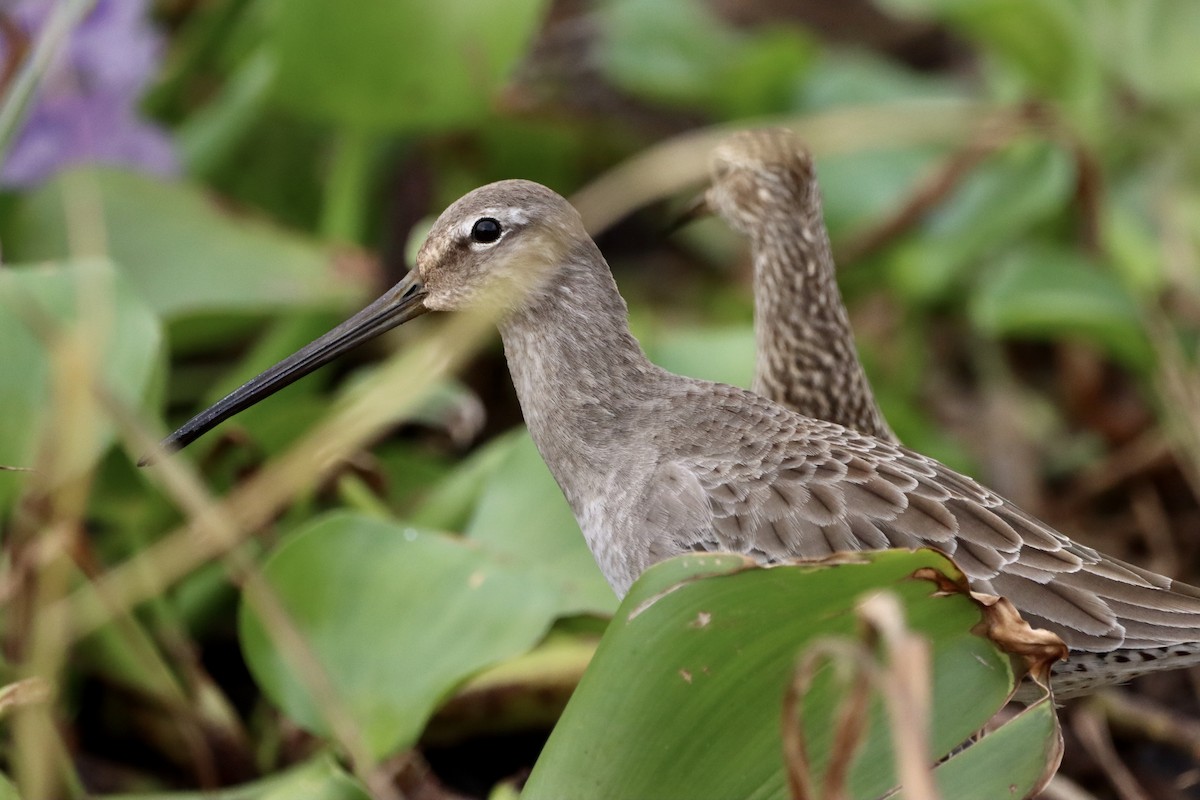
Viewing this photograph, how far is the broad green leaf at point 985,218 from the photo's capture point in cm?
329

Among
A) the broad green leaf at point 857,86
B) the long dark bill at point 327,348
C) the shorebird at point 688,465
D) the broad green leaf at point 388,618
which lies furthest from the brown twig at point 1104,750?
the broad green leaf at point 857,86

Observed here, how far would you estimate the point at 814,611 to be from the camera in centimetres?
152

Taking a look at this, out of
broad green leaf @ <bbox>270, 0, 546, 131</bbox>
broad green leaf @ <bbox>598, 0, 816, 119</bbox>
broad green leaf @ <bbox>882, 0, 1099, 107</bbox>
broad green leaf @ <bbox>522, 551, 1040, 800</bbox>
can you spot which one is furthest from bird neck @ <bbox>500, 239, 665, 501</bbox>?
broad green leaf @ <bbox>598, 0, 816, 119</bbox>

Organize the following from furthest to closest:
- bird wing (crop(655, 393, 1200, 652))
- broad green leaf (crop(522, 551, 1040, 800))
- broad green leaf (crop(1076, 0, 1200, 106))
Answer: broad green leaf (crop(1076, 0, 1200, 106)) → bird wing (crop(655, 393, 1200, 652)) → broad green leaf (crop(522, 551, 1040, 800))

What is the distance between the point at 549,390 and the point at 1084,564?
0.63 meters

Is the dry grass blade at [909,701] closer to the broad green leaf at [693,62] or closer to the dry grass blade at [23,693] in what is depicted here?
the dry grass blade at [23,693]

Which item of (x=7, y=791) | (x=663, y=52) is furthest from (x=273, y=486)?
(x=663, y=52)

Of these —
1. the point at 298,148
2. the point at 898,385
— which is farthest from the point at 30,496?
the point at 898,385

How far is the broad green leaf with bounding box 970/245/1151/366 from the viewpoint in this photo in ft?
9.55

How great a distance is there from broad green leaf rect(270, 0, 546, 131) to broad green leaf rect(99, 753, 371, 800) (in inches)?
45.0

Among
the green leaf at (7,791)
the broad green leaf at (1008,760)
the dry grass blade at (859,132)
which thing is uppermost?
the dry grass blade at (859,132)

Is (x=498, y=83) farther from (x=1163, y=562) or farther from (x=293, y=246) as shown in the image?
(x=1163, y=562)

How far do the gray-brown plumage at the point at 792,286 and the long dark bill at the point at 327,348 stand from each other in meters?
0.60

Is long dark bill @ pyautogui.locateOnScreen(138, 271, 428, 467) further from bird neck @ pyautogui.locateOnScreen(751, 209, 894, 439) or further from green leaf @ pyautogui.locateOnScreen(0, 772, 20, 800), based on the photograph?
bird neck @ pyautogui.locateOnScreen(751, 209, 894, 439)
